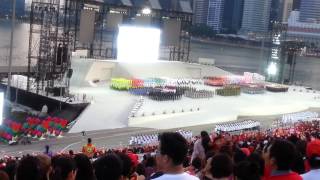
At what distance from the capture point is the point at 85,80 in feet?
104

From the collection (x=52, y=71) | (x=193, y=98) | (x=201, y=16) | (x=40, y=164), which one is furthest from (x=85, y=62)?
(x=201, y=16)

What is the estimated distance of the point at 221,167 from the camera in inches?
168

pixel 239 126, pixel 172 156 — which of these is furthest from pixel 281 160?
pixel 239 126

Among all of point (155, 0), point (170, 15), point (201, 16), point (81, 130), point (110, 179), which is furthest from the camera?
point (201, 16)

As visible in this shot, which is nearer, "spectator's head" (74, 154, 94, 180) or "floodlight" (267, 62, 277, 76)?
"spectator's head" (74, 154, 94, 180)

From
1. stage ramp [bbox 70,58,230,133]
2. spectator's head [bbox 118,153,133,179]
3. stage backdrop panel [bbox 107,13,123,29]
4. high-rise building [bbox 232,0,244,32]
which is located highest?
high-rise building [bbox 232,0,244,32]

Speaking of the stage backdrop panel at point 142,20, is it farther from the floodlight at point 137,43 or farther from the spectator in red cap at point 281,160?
the spectator in red cap at point 281,160

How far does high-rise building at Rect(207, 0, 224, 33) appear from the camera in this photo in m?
154

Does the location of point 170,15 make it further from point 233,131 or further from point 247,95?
point 233,131

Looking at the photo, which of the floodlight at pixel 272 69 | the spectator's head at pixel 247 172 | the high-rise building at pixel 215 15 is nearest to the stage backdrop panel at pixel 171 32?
the floodlight at pixel 272 69

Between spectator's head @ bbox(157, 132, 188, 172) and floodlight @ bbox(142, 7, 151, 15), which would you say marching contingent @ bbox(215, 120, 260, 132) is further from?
spectator's head @ bbox(157, 132, 188, 172)

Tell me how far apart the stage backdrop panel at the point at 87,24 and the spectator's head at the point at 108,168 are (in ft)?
99.8

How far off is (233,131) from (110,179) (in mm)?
20383

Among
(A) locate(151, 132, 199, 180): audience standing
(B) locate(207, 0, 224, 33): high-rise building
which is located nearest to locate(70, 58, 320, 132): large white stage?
(A) locate(151, 132, 199, 180): audience standing
